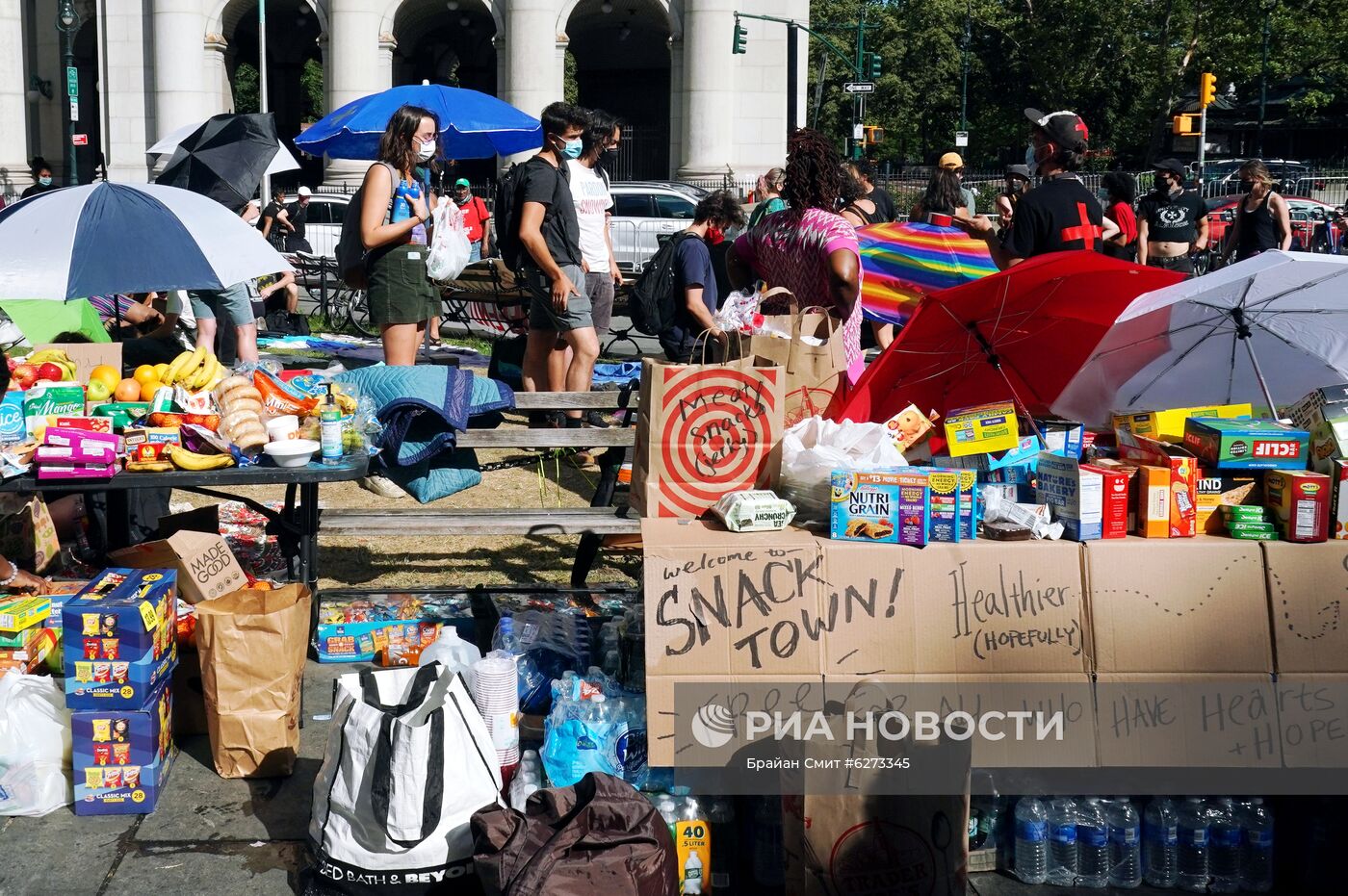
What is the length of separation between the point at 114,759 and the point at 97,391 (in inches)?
74.2

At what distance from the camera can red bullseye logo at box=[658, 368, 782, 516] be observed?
14.4ft

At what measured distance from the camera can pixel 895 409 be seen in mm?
4949

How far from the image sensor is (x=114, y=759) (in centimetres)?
404

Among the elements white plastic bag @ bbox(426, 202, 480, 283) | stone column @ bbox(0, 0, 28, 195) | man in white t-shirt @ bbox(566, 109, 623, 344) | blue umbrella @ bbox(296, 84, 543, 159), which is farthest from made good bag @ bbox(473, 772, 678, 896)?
stone column @ bbox(0, 0, 28, 195)

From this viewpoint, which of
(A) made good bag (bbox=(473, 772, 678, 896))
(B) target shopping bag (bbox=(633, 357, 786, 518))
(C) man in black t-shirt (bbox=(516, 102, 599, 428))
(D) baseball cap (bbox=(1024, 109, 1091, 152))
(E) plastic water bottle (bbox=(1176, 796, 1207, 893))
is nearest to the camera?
(A) made good bag (bbox=(473, 772, 678, 896))

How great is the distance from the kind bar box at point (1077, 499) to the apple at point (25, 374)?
4.01 metres

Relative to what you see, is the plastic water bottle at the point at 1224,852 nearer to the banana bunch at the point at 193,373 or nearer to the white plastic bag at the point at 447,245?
the banana bunch at the point at 193,373

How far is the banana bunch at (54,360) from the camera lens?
219 inches

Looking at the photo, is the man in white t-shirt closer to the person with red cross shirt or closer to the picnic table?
the person with red cross shirt

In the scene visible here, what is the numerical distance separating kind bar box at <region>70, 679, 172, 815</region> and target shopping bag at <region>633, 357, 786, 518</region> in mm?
1762

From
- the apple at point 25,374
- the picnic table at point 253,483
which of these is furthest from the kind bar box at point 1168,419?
the apple at point 25,374

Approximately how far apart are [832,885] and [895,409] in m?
2.03

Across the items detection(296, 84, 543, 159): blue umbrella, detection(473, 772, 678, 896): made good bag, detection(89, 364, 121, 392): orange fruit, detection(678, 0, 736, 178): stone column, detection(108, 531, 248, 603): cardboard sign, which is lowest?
detection(473, 772, 678, 896): made good bag

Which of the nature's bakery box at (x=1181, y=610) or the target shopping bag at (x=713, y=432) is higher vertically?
the target shopping bag at (x=713, y=432)
